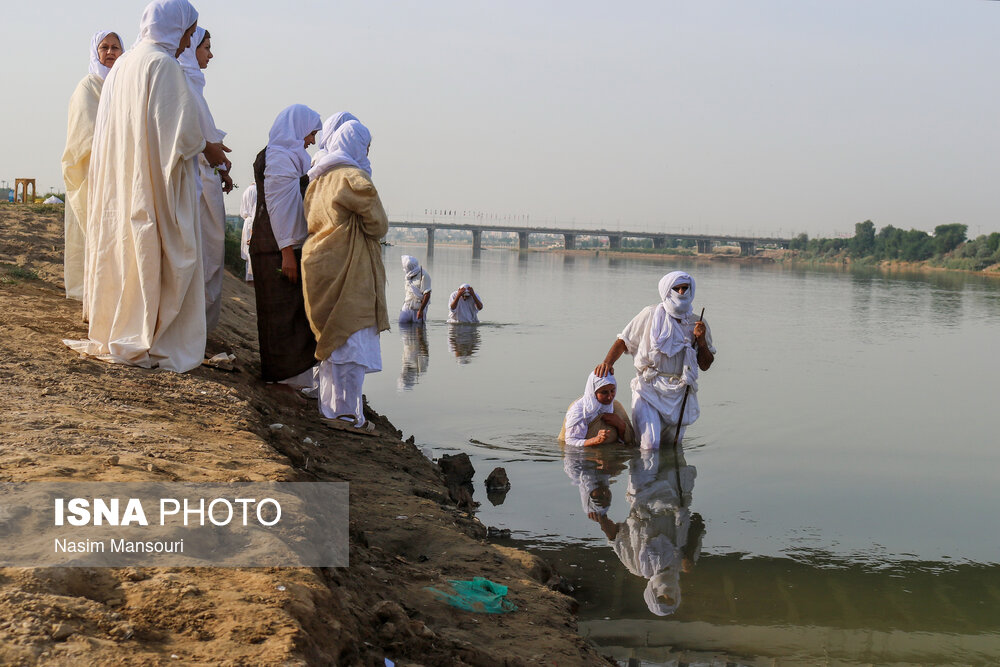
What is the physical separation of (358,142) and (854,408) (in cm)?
768

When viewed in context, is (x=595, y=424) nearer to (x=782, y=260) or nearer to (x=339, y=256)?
(x=339, y=256)

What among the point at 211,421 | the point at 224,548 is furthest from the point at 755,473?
the point at 224,548

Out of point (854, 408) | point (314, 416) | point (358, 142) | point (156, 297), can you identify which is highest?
point (358, 142)

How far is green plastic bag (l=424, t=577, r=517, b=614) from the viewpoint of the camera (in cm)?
384

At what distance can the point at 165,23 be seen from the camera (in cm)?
540

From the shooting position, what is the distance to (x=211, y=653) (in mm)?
2428

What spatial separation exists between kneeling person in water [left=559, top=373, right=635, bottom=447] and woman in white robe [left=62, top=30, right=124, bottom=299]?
4016mm

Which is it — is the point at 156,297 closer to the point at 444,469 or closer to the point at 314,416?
the point at 314,416

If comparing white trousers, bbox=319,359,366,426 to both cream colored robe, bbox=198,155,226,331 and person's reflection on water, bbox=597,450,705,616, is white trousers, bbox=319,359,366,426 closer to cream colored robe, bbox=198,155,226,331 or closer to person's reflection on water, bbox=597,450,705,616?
cream colored robe, bbox=198,155,226,331

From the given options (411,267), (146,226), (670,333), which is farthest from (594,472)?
(411,267)

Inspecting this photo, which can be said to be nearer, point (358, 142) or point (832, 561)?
point (832, 561)

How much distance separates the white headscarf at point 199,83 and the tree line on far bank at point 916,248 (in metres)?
75.5

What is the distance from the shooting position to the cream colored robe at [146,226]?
17.4ft

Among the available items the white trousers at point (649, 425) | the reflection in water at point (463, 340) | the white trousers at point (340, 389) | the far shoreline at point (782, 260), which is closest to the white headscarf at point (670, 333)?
the white trousers at point (649, 425)
